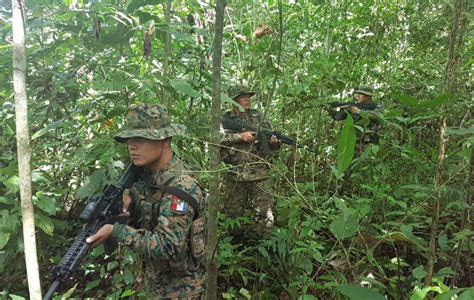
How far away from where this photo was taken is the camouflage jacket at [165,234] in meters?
2.06

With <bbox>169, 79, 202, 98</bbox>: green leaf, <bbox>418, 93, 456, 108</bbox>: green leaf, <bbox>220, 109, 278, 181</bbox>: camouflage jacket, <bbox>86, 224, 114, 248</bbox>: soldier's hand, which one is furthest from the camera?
<bbox>220, 109, 278, 181</bbox>: camouflage jacket

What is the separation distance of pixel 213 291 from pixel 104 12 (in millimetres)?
1940

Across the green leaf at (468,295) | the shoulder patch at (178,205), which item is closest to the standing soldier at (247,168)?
the shoulder patch at (178,205)

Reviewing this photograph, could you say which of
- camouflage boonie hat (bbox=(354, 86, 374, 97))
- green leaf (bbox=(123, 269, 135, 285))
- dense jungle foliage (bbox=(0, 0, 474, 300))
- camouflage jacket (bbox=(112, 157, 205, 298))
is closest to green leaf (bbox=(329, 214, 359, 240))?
dense jungle foliage (bbox=(0, 0, 474, 300))

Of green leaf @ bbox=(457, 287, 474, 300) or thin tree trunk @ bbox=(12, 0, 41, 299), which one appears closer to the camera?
green leaf @ bbox=(457, 287, 474, 300)

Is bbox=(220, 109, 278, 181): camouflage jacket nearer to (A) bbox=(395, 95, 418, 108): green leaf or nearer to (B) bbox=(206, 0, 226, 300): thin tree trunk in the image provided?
(B) bbox=(206, 0, 226, 300): thin tree trunk

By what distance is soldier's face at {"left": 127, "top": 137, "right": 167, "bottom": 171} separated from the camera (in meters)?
2.25

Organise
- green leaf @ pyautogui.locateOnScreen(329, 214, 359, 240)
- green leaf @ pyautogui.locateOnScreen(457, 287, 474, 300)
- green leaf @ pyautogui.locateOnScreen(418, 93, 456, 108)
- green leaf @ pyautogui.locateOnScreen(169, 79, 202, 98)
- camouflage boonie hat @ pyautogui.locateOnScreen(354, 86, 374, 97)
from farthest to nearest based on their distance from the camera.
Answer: camouflage boonie hat @ pyautogui.locateOnScreen(354, 86, 374, 97)
green leaf @ pyautogui.locateOnScreen(169, 79, 202, 98)
green leaf @ pyautogui.locateOnScreen(329, 214, 359, 240)
green leaf @ pyautogui.locateOnScreen(418, 93, 456, 108)
green leaf @ pyautogui.locateOnScreen(457, 287, 474, 300)

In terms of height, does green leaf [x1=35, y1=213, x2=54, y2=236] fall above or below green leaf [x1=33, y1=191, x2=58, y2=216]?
below

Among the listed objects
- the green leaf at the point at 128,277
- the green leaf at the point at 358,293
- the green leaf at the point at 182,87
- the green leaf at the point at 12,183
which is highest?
the green leaf at the point at 182,87

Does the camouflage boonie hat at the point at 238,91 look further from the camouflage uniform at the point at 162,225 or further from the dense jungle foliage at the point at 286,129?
the camouflage uniform at the point at 162,225

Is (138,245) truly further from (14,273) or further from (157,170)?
(14,273)

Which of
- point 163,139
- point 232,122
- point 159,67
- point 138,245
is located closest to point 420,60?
point 232,122

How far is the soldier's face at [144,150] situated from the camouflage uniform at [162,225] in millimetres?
68
